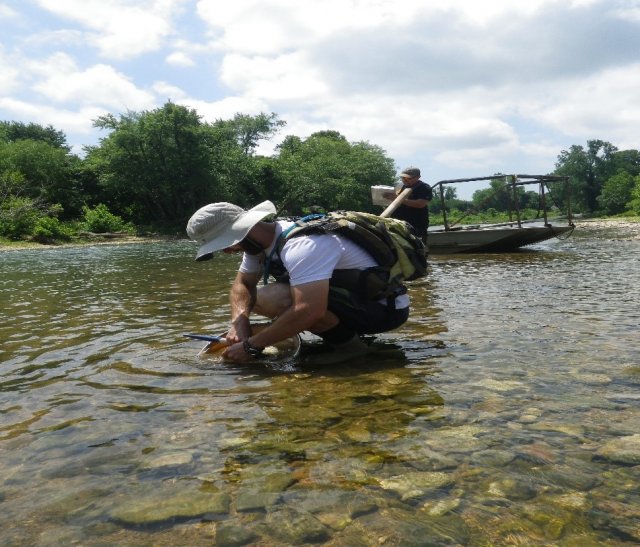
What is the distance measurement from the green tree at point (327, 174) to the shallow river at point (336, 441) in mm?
→ 59956

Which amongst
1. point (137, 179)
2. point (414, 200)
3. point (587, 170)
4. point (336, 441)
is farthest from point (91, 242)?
point (587, 170)

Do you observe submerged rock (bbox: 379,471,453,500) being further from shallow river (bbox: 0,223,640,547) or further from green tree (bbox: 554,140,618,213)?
green tree (bbox: 554,140,618,213)

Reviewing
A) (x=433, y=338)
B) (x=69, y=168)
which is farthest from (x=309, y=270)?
(x=69, y=168)

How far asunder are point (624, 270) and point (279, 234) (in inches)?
334

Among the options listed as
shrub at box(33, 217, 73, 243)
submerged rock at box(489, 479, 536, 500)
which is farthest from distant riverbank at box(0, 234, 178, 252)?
submerged rock at box(489, 479, 536, 500)

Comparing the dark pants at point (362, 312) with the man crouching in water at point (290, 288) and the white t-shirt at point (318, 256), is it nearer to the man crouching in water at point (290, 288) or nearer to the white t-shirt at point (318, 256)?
the man crouching in water at point (290, 288)

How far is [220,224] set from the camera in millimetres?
4141

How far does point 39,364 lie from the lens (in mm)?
4555

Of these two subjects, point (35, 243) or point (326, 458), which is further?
point (35, 243)

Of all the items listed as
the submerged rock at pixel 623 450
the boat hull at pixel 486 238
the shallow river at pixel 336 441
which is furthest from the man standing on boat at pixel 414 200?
the submerged rock at pixel 623 450

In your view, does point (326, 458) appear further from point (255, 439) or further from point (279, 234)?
point (279, 234)

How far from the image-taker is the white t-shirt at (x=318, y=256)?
372cm

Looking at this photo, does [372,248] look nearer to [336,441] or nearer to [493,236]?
[336,441]

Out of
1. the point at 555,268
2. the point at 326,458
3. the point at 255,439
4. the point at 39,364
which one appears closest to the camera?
the point at 326,458
